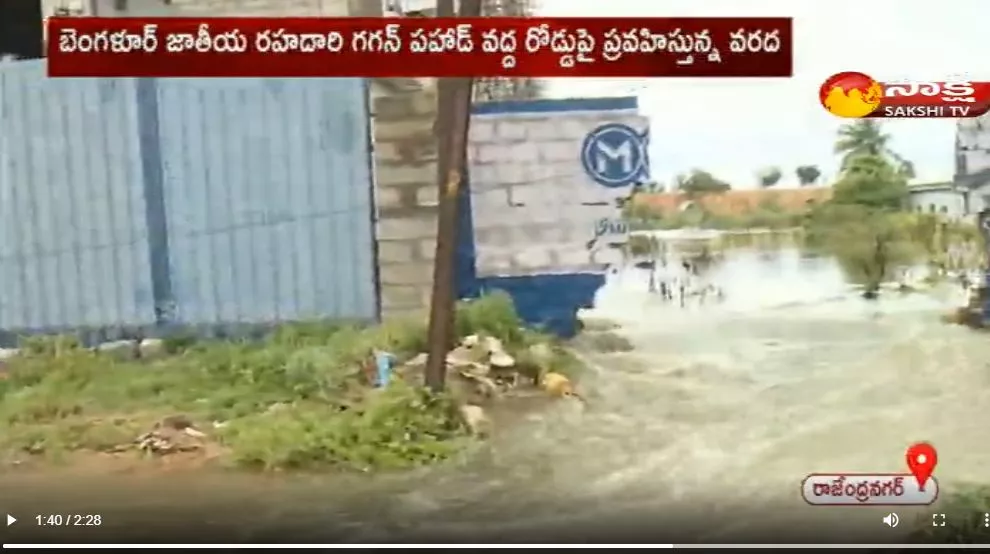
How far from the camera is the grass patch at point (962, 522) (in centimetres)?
155

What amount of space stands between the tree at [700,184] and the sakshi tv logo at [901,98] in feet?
0.57

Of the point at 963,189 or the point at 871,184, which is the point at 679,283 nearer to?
the point at 871,184

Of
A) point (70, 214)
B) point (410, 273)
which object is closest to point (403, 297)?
point (410, 273)

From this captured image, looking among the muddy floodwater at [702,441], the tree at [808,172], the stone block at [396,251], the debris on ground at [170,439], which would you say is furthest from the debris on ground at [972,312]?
the debris on ground at [170,439]

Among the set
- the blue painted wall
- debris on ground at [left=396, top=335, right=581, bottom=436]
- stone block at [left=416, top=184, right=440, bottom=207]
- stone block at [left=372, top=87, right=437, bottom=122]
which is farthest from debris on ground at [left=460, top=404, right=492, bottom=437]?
stone block at [left=372, top=87, right=437, bottom=122]

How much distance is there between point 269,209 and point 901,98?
2.84 feet

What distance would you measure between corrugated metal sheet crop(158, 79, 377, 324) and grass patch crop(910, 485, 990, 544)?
82 cm

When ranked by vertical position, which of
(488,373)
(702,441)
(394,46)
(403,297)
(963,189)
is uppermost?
(394,46)

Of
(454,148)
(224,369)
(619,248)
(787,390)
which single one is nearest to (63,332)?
(224,369)

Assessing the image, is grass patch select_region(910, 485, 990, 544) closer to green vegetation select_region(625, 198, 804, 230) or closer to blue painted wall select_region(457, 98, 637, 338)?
green vegetation select_region(625, 198, 804, 230)

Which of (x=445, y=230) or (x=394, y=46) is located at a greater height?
(x=394, y=46)

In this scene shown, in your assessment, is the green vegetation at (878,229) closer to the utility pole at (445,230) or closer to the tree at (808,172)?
the tree at (808,172)

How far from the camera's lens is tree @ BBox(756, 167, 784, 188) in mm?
1527

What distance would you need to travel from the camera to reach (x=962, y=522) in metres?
1.55
